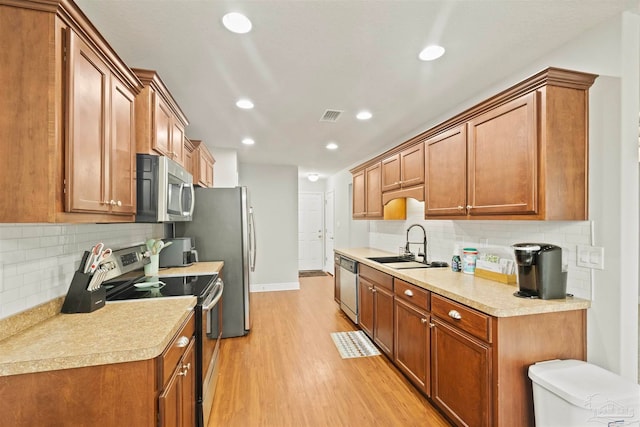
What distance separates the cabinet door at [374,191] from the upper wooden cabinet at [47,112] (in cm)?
314

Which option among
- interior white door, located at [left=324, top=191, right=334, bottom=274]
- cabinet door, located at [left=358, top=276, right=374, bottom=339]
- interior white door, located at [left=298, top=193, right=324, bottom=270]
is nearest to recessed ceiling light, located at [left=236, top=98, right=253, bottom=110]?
cabinet door, located at [left=358, top=276, right=374, bottom=339]

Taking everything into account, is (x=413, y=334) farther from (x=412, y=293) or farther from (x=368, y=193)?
(x=368, y=193)

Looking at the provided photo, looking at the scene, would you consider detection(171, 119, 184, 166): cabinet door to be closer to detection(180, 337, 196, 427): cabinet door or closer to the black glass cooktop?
the black glass cooktop

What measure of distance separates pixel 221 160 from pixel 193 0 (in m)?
3.31

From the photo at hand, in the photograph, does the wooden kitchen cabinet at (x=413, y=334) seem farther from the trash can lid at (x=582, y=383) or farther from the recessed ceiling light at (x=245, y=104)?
the recessed ceiling light at (x=245, y=104)

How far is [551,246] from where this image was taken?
1.80 m

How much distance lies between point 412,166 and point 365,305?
5.44 feet

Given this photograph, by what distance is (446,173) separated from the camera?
102 inches

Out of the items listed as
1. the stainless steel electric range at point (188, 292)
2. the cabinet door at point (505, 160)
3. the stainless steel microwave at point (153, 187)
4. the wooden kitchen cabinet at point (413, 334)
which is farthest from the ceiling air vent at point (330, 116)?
the stainless steel electric range at point (188, 292)

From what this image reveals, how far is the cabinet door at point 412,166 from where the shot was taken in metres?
3.00

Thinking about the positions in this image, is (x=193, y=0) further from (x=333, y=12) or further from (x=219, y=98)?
(x=219, y=98)

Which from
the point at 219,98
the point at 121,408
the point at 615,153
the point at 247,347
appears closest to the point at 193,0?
the point at 219,98

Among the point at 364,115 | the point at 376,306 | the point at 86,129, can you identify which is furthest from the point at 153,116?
the point at 376,306

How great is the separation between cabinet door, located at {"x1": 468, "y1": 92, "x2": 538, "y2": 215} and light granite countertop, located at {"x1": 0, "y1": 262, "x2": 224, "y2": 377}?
208 centimetres
